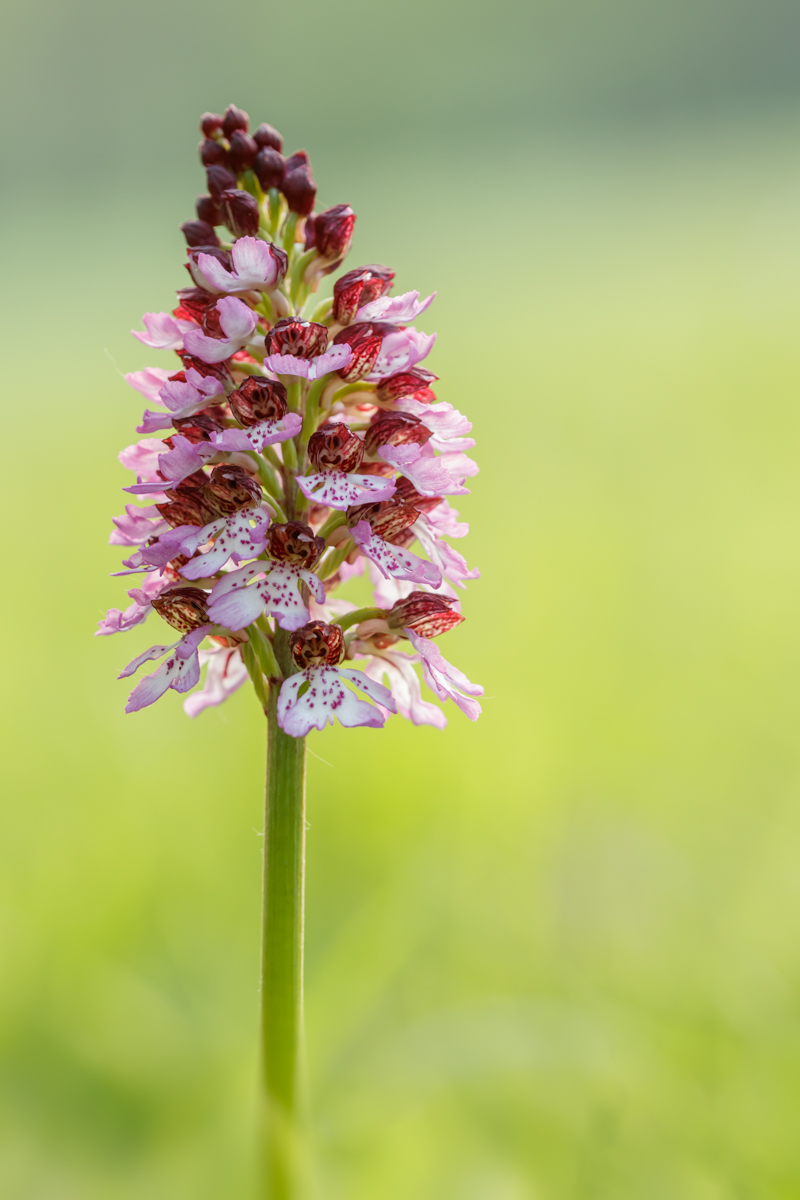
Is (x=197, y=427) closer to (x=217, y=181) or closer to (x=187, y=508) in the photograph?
(x=187, y=508)

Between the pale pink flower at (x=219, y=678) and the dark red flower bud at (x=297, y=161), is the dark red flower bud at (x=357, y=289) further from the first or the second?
the pale pink flower at (x=219, y=678)

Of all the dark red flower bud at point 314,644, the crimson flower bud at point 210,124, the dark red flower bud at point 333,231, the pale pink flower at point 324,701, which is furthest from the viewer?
the crimson flower bud at point 210,124

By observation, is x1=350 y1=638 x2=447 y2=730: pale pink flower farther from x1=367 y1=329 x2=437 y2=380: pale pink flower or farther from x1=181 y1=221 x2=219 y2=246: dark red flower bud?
x1=181 y1=221 x2=219 y2=246: dark red flower bud

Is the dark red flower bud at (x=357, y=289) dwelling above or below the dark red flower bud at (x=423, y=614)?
above

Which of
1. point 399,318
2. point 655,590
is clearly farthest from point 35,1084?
point 655,590

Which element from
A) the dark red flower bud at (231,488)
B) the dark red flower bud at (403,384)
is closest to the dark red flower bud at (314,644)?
the dark red flower bud at (231,488)
